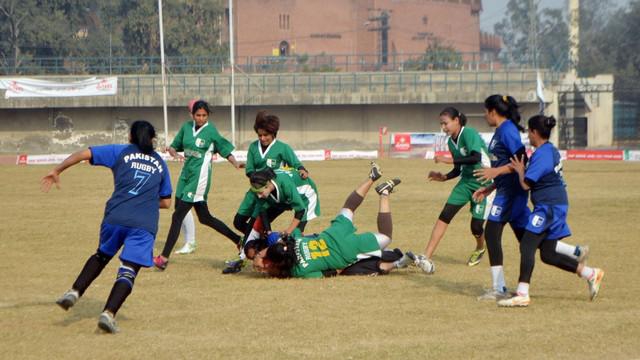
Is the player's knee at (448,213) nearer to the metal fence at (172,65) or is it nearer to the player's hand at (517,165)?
the player's hand at (517,165)

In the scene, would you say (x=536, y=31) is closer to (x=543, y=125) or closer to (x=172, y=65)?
(x=172, y=65)

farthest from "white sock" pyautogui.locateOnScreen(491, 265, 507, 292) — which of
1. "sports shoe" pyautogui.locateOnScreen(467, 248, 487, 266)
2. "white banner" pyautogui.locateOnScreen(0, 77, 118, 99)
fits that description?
"white banner" pyautogui.locateOnScreen(0, 77, 118, 99)

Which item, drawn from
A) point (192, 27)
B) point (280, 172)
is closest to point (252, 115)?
point (192, 27)

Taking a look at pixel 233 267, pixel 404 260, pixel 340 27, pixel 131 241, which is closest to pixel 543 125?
pixel 404 260

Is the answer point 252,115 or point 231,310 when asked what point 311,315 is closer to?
point 231,310

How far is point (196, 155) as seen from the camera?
13.4 metres

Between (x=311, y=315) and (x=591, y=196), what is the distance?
50.1 ft

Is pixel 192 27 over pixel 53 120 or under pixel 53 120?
over

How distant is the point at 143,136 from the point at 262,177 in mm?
2827

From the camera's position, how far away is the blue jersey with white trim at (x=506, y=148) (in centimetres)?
1001

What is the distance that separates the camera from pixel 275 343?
8156 mm

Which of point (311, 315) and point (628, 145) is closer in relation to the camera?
point (311, 315)

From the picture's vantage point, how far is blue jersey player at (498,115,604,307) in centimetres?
955

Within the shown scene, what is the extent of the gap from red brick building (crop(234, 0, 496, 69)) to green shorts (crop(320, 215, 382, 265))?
6788cm
